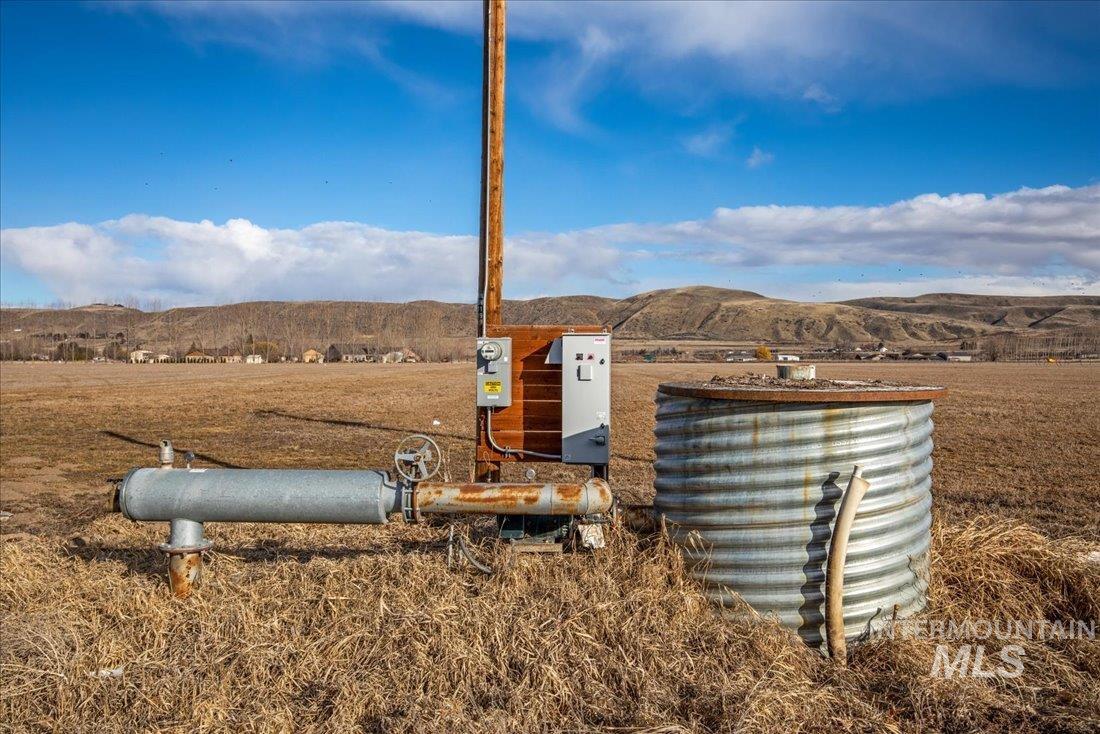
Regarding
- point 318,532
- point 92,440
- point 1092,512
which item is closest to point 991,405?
point 1092,512

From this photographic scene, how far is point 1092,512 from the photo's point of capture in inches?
347

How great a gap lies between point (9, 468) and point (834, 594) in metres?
13.5

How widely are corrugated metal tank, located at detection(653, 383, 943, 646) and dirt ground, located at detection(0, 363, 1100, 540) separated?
3.97 meters

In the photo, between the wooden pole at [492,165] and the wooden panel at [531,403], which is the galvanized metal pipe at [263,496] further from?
the wooden pole at [492,165]

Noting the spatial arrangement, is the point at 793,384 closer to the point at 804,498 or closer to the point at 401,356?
the point at 804,498

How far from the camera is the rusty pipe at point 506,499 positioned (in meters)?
5.05

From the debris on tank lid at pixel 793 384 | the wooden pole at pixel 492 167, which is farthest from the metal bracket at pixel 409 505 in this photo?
the wooden pole at pixel 492 167

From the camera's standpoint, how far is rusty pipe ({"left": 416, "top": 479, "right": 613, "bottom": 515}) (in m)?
5.05

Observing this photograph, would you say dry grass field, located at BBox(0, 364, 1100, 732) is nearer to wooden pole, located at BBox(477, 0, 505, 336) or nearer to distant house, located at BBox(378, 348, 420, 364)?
wooden pole, located at BBox(477, 0, 505, 336)

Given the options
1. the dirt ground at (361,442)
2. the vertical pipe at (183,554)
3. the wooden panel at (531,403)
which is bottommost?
the dirt ground at (361,442)

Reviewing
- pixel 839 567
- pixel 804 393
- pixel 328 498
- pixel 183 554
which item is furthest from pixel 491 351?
pixel 839 567

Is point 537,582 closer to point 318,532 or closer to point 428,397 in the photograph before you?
point 318,532

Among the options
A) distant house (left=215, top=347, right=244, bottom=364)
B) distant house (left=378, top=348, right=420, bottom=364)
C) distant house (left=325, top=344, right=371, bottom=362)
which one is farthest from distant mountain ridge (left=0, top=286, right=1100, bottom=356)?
distant house (left=378, top=348, right=420, bottom=364)

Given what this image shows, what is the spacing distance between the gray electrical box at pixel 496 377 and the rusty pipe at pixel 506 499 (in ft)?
7.22
